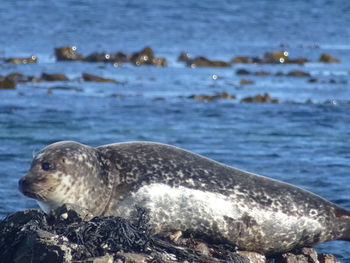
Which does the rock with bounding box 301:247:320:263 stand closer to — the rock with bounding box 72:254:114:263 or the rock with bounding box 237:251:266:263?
the rock with bounding box 237:251:266:263

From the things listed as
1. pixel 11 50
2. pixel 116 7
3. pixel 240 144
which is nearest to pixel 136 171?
pixel 240 144

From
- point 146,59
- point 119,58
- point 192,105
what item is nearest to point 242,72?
point 146,59

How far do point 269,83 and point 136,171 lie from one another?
17438 mm

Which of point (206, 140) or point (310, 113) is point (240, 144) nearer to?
point (206, 140)

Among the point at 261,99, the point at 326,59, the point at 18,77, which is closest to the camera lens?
the point at 261,99

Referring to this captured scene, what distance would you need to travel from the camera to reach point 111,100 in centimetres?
2142

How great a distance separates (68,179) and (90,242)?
782 millimetres

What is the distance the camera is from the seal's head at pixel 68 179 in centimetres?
768

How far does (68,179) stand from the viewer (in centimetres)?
775

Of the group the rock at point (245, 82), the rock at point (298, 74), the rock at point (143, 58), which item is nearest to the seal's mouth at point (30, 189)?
the rock at point (245, 82)

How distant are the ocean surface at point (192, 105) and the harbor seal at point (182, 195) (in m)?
1.27

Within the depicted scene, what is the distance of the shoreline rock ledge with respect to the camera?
22.6 ft

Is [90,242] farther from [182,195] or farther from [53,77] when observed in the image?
[53,77]

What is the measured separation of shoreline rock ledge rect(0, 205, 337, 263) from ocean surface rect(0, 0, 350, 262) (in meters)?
2.00
